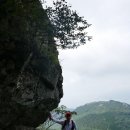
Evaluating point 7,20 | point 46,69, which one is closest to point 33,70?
point 46,69

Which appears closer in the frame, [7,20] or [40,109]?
[7,20]

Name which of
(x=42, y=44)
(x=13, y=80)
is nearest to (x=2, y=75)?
(x=13, y=80)

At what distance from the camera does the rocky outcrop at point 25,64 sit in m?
21.0

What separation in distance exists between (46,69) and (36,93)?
6.94ft

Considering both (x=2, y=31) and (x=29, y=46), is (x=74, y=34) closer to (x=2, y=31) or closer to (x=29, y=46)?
(x=29, y=46)

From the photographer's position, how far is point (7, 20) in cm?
2123

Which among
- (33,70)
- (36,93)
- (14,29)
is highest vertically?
(14,29)

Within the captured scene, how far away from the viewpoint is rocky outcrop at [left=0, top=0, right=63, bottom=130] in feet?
69.0

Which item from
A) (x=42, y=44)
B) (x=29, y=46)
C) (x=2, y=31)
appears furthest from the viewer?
(x=42, y=44)

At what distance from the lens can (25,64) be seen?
22312 millimetres

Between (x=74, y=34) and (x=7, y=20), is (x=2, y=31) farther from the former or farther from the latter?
(x=74, y=34)

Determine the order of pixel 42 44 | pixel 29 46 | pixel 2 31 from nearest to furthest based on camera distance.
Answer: pixel 2 31, pixel 29 46, pixel 42 44

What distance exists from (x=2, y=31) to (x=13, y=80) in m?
3.64

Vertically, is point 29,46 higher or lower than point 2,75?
higher
